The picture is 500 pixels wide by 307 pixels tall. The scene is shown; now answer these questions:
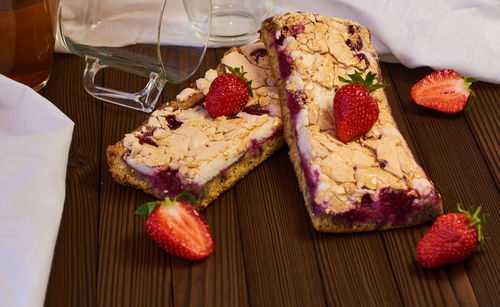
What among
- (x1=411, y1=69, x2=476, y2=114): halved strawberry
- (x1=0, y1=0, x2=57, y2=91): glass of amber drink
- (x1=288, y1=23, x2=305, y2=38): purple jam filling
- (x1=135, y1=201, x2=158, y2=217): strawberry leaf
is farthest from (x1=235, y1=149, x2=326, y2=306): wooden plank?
(x1=0, y1=0, x2=57, y2=91): glass of amber drink

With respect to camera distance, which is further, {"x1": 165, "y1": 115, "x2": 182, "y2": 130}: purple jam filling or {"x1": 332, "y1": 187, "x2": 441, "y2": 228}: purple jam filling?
{"x1": 165, "y1": 115, "x2": 182, "y2": 130}: purple jam filling

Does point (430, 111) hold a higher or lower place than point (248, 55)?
lower

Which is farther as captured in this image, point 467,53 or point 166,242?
point 467,53

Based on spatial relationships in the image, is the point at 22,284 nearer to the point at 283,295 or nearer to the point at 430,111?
the point at 283,295

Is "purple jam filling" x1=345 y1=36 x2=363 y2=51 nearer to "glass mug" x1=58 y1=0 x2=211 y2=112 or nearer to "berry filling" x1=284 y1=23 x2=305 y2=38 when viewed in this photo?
"berry filling" x1=284 y1=23 x2=305 y2=38

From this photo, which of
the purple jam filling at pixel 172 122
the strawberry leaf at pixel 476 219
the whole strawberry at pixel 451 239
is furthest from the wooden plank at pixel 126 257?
the strawberry leaf at pixel 476 219

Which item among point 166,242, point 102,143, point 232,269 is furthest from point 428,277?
point 102,143
